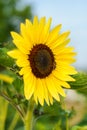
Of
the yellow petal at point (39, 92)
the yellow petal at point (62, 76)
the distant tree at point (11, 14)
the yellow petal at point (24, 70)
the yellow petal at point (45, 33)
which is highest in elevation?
the distant tree at point (11, 14)

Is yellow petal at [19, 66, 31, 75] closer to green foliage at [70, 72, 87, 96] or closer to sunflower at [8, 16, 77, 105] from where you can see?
sunflower at [8, 16, 77, 105]

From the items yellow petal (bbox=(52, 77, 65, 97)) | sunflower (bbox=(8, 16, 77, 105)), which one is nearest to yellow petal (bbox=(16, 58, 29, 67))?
sunflower (bbox=(8, 16, 77, 105))

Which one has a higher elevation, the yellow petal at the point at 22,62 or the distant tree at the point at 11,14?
the distant tree at the point at 11,14

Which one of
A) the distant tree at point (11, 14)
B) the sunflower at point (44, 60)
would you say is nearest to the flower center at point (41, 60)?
the sunflower at point (44, 60)

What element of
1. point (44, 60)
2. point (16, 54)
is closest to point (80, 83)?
point (44, 60)

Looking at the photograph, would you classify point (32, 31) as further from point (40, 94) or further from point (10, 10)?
point (10, 10)

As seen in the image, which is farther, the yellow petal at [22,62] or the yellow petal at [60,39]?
the yellow petal at [60,39]

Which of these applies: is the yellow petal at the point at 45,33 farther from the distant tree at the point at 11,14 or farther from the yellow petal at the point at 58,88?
the distant tree at the point at 11,14
